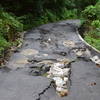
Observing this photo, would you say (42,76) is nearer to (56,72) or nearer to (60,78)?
(56,72)

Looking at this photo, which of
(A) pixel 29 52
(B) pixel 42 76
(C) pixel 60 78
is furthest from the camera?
(A) pixel 29 52

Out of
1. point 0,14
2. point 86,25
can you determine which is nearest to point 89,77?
point 0,14

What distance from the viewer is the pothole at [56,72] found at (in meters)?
3.39

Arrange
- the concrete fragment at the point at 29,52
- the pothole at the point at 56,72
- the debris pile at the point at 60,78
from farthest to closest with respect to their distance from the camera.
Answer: the concrete fragment at the point at 29,52 < the pothole at the point at 56,72 < the debris pile at the point at 60,78

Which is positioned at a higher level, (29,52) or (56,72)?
(56,72)

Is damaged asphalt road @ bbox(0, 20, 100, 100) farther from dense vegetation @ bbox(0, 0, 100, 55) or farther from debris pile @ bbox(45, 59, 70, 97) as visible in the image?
dense vegetation @ bbox(0, 0, 100, 55)

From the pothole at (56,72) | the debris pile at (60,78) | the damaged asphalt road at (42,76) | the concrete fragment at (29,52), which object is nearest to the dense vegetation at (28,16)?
the concrete fragment at (29,52)

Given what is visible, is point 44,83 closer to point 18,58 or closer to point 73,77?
point 73,77

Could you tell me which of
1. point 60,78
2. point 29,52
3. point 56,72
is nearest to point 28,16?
point 29,52

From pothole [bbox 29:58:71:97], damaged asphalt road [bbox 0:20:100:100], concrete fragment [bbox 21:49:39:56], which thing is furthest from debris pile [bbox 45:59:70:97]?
concrete fragment [bbox 21:49:39:56]

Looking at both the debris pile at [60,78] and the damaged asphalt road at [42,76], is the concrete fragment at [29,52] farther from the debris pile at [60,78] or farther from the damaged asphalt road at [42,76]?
the debris pile at [60,78]

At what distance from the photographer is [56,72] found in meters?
4.06

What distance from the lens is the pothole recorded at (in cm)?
339

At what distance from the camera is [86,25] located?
38.6 ft
